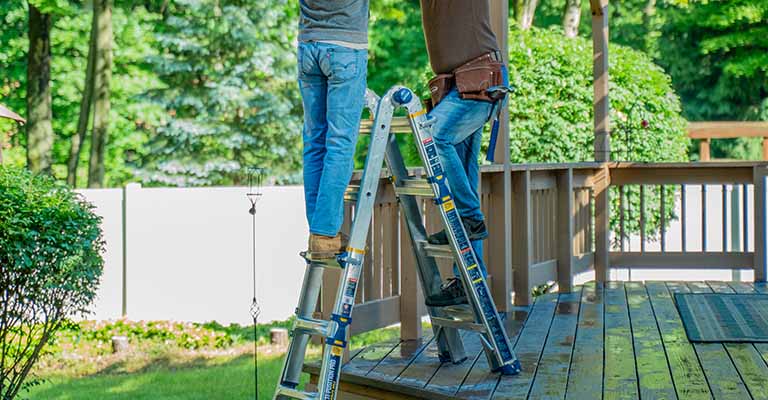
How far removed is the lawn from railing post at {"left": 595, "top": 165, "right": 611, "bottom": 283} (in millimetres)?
1791

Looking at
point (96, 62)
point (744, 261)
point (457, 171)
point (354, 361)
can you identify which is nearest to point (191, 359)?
point (744, 261)

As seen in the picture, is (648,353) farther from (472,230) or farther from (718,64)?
(718,64)

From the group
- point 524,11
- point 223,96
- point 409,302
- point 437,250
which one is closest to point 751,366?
point 437,250

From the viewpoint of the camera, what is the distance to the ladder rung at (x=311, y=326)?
3289mm

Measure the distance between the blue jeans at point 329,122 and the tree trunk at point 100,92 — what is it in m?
12.8

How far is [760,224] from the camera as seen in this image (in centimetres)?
739

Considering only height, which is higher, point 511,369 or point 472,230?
point 472,230

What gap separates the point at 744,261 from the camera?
7.61 metres

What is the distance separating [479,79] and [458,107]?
0.13 metres

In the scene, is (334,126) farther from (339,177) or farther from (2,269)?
(2,269)

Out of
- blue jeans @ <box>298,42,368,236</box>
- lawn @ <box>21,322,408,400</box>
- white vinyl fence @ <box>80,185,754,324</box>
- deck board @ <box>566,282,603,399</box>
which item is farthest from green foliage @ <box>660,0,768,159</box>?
A: blue jeans @ <box>298,42,368,236</box>

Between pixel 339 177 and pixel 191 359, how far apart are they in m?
6.72

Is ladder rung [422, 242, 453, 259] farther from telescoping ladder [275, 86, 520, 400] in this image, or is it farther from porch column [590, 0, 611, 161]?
porch column [590, 0, 611, 161]

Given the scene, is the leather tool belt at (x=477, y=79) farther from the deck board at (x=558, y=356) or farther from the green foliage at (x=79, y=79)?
the green foliage at (x=79, y=79)
